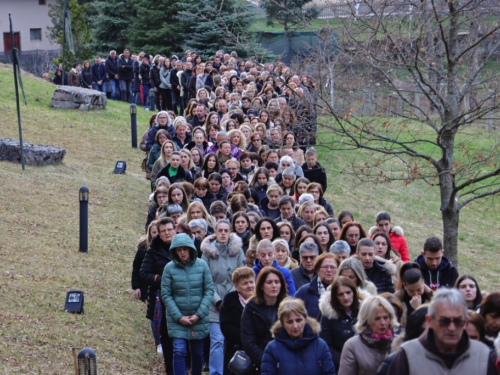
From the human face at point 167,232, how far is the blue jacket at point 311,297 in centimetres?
226

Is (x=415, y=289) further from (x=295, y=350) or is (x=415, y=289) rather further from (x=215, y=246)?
(x=215, y=246)

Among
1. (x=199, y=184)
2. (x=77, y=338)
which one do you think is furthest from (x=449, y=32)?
(x=77, y=338)

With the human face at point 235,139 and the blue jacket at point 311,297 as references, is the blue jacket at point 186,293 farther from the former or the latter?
the human face at point 235,139

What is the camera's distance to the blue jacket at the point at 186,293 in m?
9.79

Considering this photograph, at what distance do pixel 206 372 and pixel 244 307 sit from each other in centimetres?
261

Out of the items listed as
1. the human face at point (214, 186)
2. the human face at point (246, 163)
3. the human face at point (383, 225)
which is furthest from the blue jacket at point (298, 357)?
the human face at point (246, 163)

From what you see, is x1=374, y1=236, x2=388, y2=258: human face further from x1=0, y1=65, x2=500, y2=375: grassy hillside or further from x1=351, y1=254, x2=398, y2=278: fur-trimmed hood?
x1=0, y1=65, x2=500, y2=375: grassy hillside

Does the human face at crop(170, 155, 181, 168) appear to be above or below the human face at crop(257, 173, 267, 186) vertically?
above

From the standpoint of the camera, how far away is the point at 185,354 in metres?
9.89

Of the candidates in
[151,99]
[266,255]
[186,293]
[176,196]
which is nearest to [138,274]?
[186,293]

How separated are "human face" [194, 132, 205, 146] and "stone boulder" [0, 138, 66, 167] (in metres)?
4.51

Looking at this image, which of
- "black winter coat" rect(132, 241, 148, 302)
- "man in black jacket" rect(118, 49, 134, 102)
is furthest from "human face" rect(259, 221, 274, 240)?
"man in black jacket" rect(118, 49, 134, 102)

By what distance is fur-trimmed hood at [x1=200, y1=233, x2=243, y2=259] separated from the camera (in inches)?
414

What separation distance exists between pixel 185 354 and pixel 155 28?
3010 cm
